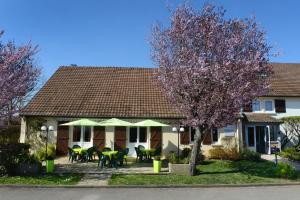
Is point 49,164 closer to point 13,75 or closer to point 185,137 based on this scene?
point 13,75

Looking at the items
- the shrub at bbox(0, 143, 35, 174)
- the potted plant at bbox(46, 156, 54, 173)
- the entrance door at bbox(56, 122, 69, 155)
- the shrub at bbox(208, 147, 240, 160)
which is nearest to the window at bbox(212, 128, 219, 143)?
the shrub at bbox(208, 147, 240, 160)

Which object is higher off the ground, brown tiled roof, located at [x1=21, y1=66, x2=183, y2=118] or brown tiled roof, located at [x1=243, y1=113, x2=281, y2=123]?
brown tiled roof, located at [x1=21, y1=66, x2=183, y2=118]

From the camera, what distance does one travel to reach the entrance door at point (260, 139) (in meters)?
26.2

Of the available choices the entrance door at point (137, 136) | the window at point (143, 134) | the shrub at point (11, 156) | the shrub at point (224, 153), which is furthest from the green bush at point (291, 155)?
the shrub at point (11, 156)

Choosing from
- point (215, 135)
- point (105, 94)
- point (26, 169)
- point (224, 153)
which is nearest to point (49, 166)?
point (26, 169)

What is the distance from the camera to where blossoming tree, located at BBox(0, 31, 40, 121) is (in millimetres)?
13750

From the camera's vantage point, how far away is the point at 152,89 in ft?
81.6

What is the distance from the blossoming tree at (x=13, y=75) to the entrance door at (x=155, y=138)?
348 inches

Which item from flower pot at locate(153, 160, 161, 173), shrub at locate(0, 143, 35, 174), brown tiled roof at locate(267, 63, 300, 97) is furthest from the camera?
brown tiled roof at locate(267, 63, 300, 97)

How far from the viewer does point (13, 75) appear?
554 inches

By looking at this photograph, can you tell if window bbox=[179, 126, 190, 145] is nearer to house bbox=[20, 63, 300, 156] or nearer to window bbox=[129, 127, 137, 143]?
house bbox=[20, 63, 300, 156]

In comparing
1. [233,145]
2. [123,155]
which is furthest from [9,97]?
[233,145]

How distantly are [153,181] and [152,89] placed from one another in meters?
12.3

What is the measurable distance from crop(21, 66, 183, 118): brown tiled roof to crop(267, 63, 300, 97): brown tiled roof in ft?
34.6
